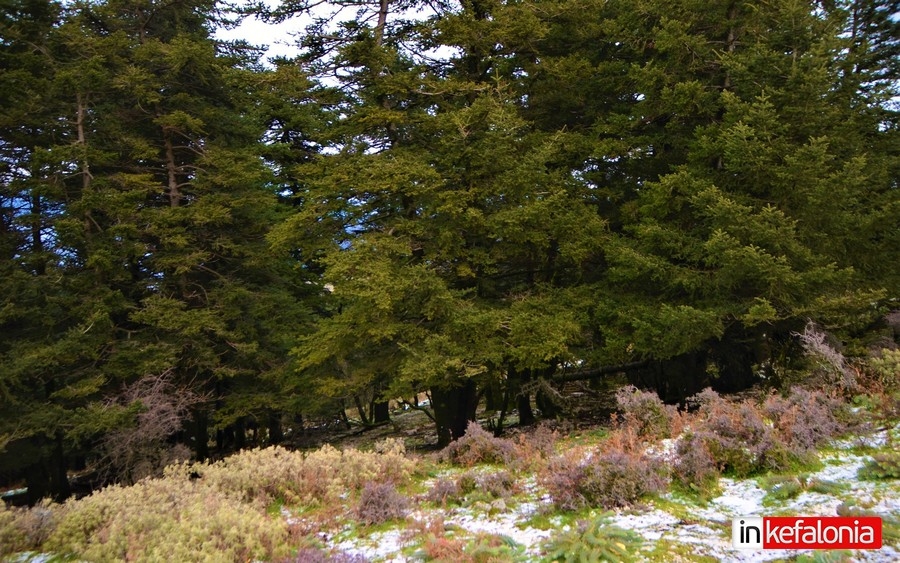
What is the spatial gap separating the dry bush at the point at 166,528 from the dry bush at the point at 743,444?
15.9ft

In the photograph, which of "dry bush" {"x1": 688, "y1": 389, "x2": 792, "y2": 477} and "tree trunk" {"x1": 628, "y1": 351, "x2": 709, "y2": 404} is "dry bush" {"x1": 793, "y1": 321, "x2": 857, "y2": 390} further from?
"tree trunk" {"x1": 628, "y1": 351, "x2": 709, "y2": 404}

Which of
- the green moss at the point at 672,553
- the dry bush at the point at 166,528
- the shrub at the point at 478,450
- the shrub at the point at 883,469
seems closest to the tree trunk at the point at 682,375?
the shrub at the point at 478,450

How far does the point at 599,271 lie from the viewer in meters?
13.5

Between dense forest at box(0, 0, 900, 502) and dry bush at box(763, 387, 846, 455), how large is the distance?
3442 millimetres

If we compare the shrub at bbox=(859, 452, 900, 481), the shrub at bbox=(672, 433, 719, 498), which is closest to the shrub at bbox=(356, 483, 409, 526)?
the shrub at bbox=(672, 433, 719, 498)

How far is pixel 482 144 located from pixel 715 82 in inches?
246

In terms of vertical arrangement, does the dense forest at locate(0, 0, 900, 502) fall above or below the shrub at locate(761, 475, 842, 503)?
above

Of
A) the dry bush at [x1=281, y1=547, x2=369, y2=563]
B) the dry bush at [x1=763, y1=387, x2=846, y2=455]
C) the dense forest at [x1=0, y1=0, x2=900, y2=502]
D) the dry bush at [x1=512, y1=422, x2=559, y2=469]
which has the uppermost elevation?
the dense forest at [x1=0, y1=0, x2=900, y2=502]

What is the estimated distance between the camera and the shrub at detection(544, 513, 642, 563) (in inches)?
158

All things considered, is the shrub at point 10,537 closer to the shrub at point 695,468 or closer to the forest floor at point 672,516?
the forest floor at point 672,516

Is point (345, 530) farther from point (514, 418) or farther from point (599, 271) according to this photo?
point (514, 418)

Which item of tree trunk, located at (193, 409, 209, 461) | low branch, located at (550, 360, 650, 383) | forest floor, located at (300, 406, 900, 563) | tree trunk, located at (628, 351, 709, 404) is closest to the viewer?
forest floor, located at (300, 406, 900, 563)

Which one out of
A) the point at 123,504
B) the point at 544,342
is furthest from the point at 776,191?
the point at 123,504

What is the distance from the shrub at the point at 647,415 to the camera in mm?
7258
